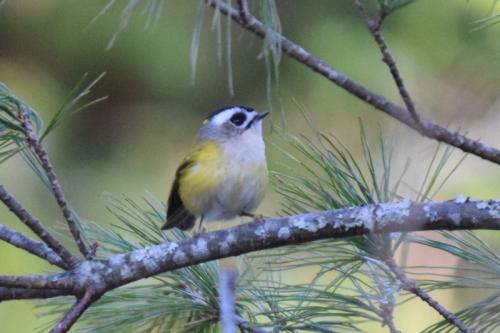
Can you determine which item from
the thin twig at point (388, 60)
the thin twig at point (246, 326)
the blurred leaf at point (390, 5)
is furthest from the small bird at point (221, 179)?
the blurred leaf at point (390, 5)

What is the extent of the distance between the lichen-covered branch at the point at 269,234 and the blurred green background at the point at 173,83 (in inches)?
47.5

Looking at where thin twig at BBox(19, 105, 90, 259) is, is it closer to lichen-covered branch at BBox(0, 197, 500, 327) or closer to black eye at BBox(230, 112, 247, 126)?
lichen-covered branch at BBox(0, 197, 500, 327)

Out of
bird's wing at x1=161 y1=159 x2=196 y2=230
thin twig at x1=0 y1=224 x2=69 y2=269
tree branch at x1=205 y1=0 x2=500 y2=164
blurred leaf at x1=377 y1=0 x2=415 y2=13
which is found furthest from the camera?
bird's wing at x1=161 y1=159 x2=196 y2=230

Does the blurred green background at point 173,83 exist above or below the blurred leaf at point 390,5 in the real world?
above

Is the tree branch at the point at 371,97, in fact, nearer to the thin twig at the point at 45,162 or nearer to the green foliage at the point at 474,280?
the green foliage at the point at 474,280

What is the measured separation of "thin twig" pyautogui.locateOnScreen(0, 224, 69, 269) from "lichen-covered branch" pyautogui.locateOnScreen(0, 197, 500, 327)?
37mm

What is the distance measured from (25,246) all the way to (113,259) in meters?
0.12

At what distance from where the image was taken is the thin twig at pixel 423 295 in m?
1.30

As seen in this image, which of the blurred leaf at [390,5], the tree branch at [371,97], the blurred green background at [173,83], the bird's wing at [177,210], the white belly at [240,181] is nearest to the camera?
the blurred leaf at [390,5]

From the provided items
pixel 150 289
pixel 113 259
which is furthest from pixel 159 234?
pixel 113 259

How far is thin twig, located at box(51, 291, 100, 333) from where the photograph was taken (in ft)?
4.19

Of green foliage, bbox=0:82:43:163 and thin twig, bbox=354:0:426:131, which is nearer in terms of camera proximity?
thin twig, bbox=354:0:426:131

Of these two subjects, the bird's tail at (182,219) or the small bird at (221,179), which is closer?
the small bird at (221,179)

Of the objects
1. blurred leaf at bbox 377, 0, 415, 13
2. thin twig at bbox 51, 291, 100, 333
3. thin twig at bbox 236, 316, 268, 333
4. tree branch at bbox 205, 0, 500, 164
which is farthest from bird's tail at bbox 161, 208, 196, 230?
blurred leaf at bbox 377, 0, 415, 13
